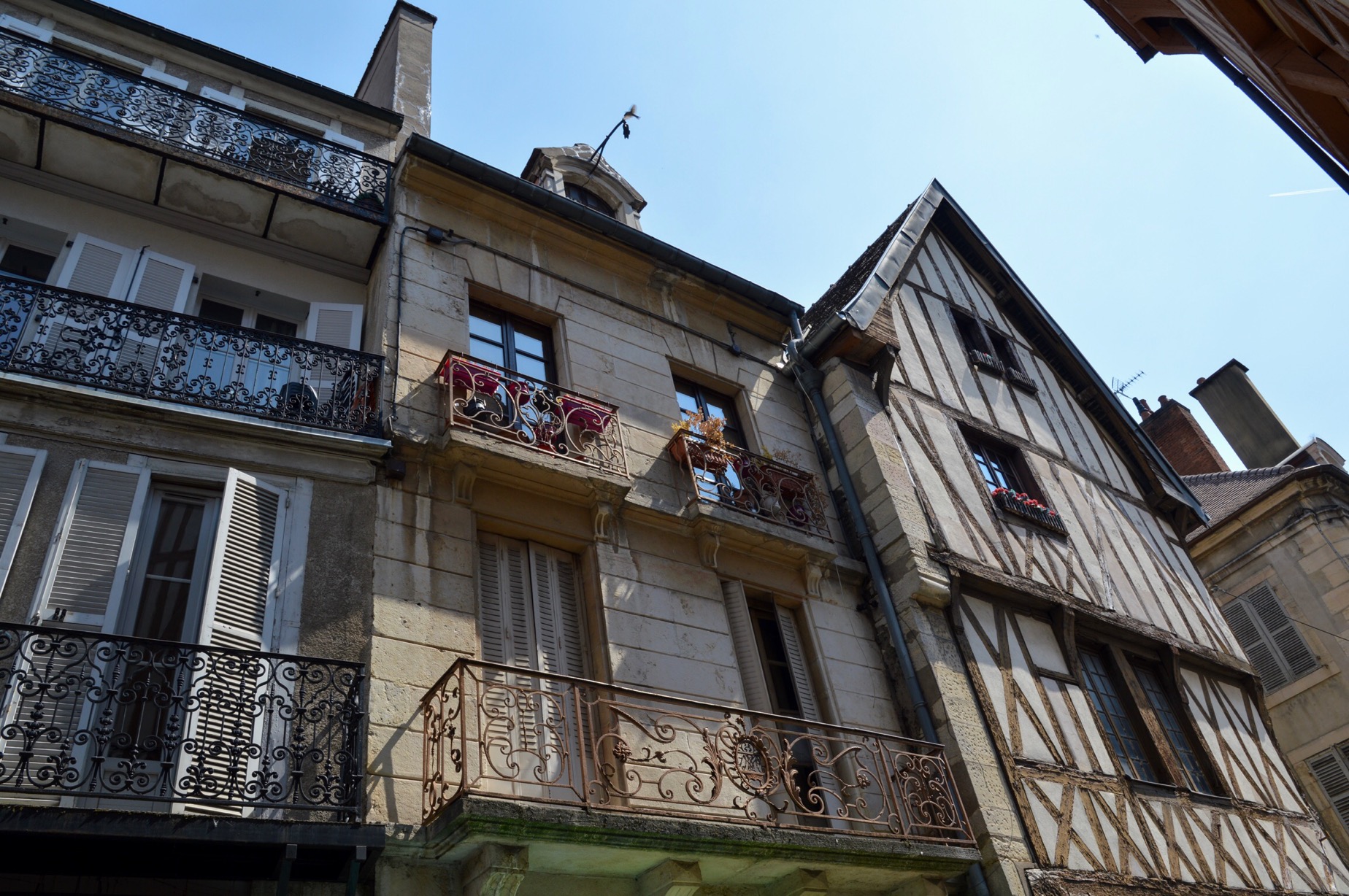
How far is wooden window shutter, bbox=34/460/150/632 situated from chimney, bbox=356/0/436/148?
499 centimetres

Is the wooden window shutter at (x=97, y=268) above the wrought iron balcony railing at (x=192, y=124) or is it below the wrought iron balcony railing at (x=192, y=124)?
below

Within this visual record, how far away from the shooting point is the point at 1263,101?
6.80 m

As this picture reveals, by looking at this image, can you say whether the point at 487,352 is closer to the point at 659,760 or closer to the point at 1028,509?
the point at 659,760

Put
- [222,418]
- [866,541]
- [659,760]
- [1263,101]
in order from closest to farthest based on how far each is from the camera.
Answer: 1. [222,418]
2. [659,760]
3. [1263,101]
4. [866,541]

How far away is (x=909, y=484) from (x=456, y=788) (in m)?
5.51

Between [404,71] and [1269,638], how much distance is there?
47.2 ft

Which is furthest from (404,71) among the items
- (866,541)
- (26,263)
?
(866,541)

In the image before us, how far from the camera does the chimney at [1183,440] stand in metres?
18.8

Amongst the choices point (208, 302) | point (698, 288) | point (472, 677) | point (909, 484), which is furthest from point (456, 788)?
point (698, 288)

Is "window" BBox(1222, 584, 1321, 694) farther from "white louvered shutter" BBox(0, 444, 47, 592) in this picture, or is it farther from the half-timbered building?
"white louvered shutter" BBox(0, 444, 47, 592)

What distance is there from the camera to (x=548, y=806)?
5.18m

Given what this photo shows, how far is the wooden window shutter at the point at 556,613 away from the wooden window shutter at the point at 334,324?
2.26m

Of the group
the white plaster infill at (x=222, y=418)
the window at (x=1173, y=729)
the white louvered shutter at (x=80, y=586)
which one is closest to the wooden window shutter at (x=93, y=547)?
the white louvered shutter at (x=80, y=586)

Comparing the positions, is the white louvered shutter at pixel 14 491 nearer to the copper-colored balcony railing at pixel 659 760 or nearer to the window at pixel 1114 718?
the copper-colored balcony railing at pixel 659 760
